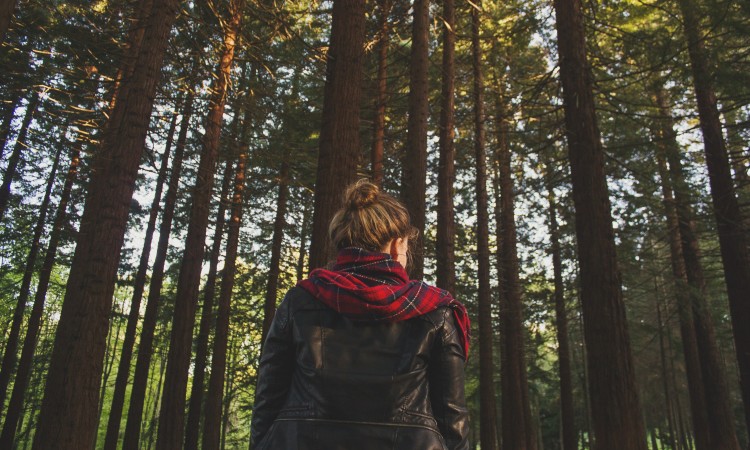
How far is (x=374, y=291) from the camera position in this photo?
1.89m

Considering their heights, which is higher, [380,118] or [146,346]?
[380,118]

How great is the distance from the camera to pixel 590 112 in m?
7.18

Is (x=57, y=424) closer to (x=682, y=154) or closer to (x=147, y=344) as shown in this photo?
(x=147, y=344)

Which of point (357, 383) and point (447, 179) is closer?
point (357, 383)

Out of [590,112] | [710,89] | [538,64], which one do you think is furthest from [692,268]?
[590,112]

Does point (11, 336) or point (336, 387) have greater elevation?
point (11, 336)

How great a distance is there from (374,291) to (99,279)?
17.7 feet

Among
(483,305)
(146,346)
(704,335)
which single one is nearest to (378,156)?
(483,305)

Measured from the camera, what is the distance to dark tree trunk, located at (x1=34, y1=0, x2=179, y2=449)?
227 inches

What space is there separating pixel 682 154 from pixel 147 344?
15987 mm

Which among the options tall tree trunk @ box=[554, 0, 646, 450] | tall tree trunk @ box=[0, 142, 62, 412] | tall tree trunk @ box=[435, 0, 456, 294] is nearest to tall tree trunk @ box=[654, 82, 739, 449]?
tall tree trunk @ box=[435, 0, 456, 294]

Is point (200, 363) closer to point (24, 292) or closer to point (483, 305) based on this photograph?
point (24, 292)

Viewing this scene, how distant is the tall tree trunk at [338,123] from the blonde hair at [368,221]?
10.1 feet

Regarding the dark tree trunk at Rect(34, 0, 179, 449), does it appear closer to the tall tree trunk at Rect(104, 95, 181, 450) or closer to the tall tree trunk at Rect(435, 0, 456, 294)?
the tall tree trunk at Rect(435, 0, 456, 294)
